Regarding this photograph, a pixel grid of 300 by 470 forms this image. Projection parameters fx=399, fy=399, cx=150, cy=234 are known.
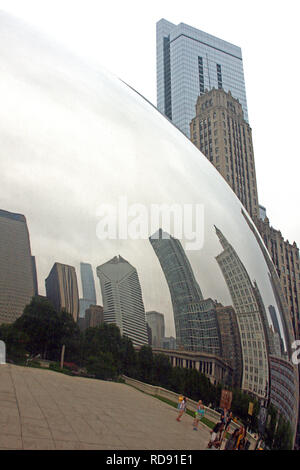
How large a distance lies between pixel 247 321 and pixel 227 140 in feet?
218

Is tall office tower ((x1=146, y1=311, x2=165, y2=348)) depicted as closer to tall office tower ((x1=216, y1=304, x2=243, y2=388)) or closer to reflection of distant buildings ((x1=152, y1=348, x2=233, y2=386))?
reflection of distant buildings ((x1=152, y1=348, x2=233, y2=386))

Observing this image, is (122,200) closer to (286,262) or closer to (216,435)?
(216,435)

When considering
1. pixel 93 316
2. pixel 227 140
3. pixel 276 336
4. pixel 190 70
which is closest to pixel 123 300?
pixel 93 316

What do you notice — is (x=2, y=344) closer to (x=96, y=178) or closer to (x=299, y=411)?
(x=96, y=178)

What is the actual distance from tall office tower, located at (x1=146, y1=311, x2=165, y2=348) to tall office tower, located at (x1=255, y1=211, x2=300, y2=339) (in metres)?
51.3

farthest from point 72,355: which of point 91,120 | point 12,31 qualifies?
point 12,31

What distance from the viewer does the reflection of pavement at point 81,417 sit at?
1.80m

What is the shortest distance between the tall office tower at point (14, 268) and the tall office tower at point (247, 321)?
113cm

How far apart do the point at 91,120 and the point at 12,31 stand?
2.89 feet

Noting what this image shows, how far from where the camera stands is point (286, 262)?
2277 inches

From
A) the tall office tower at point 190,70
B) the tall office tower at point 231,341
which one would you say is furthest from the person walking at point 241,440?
the tall office tower at point 190,70

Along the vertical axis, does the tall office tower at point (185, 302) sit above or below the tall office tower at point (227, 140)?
below

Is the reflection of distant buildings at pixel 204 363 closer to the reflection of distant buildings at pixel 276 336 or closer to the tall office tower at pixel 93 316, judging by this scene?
the tall office tower at pixel 93 316

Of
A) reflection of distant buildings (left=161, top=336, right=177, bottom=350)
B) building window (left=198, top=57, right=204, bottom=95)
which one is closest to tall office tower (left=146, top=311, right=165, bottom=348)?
reflection of distant buildings (left=161, top=336, right=177, bottom=350)
